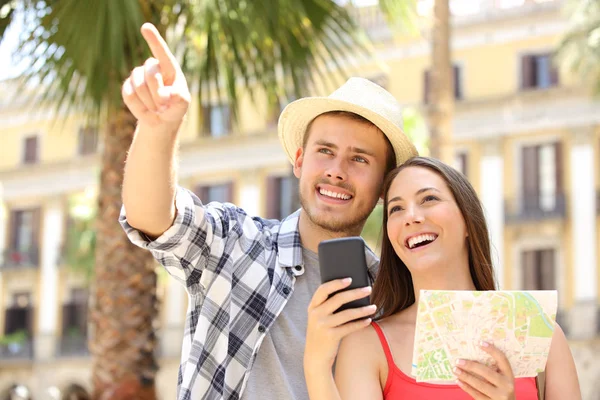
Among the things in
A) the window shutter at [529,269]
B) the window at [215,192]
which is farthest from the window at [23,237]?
the window shutter at [529,269]

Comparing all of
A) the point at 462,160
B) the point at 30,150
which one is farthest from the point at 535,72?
the point at 30,150

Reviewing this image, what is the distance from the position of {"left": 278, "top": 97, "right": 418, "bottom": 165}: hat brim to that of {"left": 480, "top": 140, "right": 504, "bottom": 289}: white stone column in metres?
20.8

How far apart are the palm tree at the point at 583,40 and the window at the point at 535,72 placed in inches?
350

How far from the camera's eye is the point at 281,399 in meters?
2.74

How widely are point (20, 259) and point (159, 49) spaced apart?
2931 cm

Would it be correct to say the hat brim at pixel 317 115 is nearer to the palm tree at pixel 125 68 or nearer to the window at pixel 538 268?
the palm tree at pixel 125 68

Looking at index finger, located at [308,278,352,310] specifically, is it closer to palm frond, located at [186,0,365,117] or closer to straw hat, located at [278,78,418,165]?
straw hat, located at [278,78,418,165]

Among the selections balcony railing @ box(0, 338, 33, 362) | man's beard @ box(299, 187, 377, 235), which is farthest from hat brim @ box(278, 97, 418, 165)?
balcony railing @ box(0, 338, 33, 362)

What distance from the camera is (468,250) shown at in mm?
2953

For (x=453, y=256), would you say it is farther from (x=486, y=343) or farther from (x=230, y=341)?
(x=230, y=341)

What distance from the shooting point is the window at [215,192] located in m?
27.3

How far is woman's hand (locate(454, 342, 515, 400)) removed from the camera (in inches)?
93.2

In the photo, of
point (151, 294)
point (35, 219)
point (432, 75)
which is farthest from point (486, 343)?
point (35, 219)

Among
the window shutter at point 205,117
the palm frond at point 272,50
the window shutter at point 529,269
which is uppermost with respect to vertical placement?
the palm frond at point 272,50
